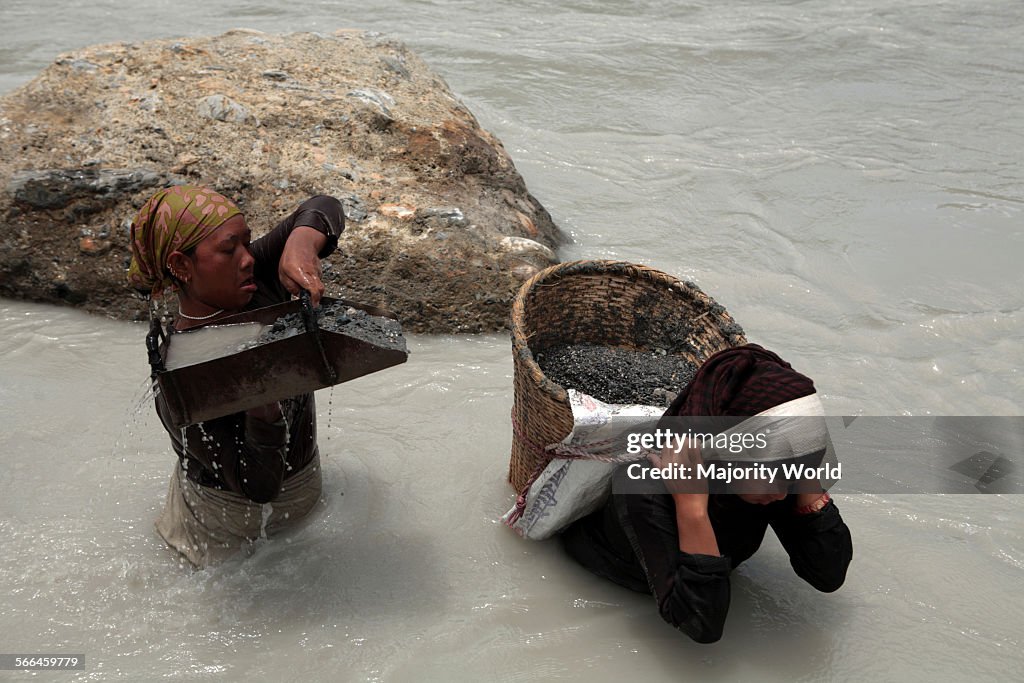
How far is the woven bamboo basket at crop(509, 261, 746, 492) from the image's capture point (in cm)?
279

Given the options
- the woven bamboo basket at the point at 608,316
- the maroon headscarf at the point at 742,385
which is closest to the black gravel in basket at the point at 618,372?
the woven bamboo basket at the point at 608,316

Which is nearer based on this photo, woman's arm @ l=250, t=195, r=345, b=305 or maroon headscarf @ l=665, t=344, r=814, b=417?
maroon headscarf @ l=665, t=344, r=814, b=417

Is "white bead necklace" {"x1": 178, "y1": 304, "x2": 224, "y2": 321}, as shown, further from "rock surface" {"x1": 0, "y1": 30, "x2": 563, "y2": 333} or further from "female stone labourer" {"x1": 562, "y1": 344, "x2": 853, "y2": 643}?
"rock surface" {"x1": 0, "y1": 30, "x2": 563, "y2": 333}

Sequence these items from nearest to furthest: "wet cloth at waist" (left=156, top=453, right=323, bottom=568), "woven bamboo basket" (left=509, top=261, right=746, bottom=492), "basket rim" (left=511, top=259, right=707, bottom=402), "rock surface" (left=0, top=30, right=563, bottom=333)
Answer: "basket rim" (left=511, top=259, right=707, bottom=402)
"wet cloth at waist" (left=156, top=453, right=323, bottom=568)
"woven bamboo basket" (left=509, top=261, right=746, bottom=492)
"rock surface" (left=0, top=30, right=563, bottom=333)

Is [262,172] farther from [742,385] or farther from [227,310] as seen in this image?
[742,385]

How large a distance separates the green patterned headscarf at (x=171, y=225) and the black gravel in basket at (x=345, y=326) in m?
0.29

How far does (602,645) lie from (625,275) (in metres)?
1.24

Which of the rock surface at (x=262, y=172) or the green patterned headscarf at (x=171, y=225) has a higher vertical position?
the green patterned headscarf at (x=171, y=225)

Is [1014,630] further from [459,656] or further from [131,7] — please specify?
[131,7]

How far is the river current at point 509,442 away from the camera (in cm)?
250

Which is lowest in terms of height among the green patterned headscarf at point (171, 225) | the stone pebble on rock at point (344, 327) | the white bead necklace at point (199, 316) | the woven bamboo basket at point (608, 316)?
the woven bamboo basket at point (608, 316)

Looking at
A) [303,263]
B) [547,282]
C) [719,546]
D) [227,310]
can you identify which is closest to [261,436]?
[227,310]

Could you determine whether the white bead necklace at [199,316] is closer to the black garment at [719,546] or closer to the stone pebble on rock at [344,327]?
the stone pebble on rock at [344,327]

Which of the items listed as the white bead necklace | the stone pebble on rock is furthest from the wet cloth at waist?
the stone pebble on rock
